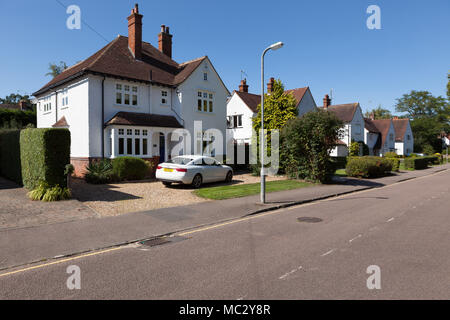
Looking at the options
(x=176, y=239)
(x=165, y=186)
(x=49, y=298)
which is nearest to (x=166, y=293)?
(x=49, y=298)

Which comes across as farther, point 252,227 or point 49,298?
point 252,227

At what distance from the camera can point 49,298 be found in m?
4.22

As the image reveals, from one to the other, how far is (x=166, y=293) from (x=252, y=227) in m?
4.30

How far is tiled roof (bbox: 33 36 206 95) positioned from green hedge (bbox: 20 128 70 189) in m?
8.32

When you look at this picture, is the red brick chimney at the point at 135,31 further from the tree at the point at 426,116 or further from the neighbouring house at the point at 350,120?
the tree at the point at 426,116

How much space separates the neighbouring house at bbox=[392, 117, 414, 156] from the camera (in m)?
59.3

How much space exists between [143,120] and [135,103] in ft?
5.61

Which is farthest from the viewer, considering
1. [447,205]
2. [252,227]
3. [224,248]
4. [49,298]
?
[447,205]

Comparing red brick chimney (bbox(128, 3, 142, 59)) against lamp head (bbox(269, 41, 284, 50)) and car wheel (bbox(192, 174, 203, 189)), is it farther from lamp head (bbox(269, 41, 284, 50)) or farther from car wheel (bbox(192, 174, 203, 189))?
lamp head (bbox(269, 41, 284, 50))

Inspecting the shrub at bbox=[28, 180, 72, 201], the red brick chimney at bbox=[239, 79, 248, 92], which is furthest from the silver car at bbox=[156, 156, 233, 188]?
the red brick chimney at bbox=[239, 79, 248, 92]

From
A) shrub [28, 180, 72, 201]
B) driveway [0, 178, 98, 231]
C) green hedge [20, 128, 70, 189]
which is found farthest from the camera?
green hedge [20, 128, 70, 189]

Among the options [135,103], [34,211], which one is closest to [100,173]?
[135,103]

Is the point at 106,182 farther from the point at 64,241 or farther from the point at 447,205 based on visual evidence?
the point at 447,205

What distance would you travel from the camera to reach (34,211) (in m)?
9.53
